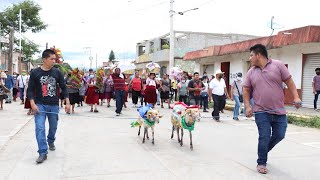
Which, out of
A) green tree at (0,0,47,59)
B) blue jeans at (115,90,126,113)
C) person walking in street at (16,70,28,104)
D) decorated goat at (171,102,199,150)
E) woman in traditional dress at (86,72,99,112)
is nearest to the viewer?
decorated goat at (171,102,199,150)

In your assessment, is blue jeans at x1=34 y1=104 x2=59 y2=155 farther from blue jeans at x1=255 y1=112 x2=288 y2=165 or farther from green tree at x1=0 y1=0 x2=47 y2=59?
green tree at x1=0 y1=0 x2=47 y2=59

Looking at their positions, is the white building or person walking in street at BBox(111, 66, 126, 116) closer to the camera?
person walking in street at BBox(111, 66, 126, 116)

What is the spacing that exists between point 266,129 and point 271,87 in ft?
2.10

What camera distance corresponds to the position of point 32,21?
4278cm

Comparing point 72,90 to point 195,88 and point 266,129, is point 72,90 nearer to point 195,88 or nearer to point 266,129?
point 195,88

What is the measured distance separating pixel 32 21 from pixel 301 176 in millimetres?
41774

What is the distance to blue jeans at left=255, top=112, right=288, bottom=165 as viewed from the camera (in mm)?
5664

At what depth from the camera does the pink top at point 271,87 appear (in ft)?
18.7

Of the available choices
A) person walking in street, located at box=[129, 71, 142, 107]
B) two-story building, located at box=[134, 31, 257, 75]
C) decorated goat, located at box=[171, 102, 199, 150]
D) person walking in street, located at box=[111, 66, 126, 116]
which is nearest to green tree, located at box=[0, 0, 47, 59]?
two-story building, located at box=[134, 31, 257, 75]

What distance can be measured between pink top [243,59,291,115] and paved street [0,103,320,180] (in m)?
1.00

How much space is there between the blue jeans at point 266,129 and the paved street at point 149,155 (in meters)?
0.32

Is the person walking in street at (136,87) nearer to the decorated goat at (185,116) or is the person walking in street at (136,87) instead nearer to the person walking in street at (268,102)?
the decorated goat at (185,116)

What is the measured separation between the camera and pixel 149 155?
6836 millimetres

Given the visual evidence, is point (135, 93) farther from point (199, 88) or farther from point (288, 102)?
point (288, 102)
